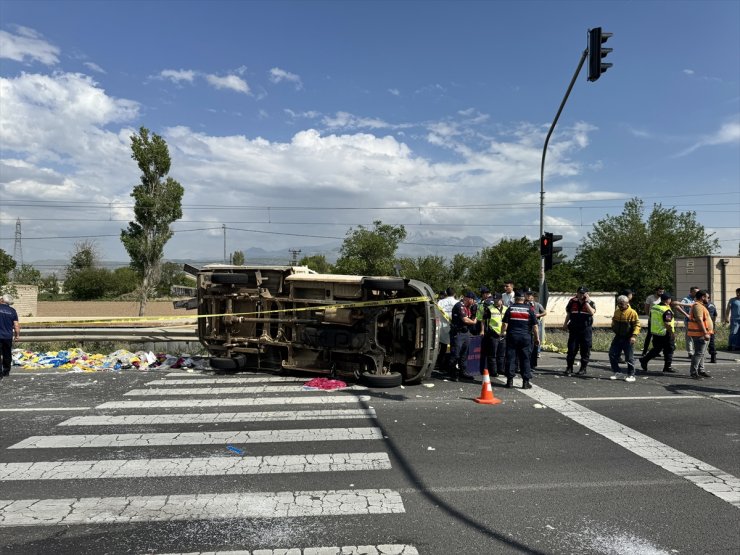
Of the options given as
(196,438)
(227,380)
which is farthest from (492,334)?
(196,438)

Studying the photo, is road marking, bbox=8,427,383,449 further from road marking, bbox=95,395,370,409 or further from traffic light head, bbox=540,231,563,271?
traffic light head, bbox=540,231,563,271

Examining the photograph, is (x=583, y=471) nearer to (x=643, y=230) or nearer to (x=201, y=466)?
(x=201, y=466)

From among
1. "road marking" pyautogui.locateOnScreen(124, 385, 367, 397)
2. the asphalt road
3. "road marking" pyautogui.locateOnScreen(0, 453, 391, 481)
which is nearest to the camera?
Result: the asphalt road

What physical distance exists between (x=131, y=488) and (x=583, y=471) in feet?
13.5

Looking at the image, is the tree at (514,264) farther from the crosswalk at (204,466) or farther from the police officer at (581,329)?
the crosswalk at (204,466)

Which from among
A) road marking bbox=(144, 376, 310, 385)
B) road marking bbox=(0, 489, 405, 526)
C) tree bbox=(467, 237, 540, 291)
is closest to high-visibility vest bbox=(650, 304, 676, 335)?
road marking bbox=(144, 376, 310, 385)

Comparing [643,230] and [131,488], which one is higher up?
[643,230]

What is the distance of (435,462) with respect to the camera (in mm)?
5078

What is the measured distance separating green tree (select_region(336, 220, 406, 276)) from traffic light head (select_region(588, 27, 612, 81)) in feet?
103

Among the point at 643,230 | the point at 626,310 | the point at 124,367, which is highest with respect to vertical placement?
the point at 643,230

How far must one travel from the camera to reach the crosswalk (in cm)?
393

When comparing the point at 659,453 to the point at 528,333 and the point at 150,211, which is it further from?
the point at 150,211

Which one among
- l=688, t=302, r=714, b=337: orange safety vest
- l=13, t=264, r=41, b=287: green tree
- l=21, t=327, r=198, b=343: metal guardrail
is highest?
l=13, t=264, r=41, b=287: green tree

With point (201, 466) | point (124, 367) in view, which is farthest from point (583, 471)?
point (124, 367)
